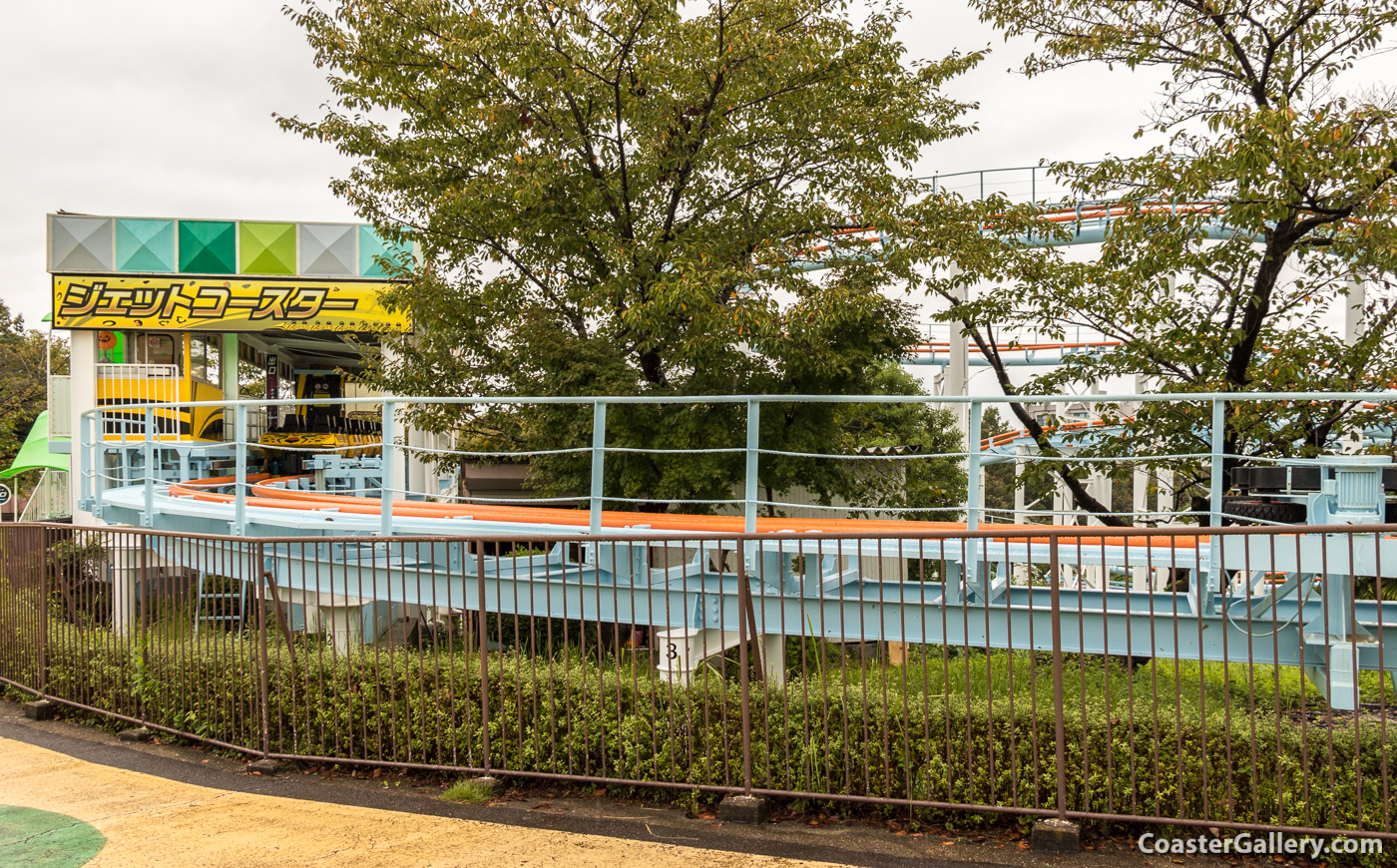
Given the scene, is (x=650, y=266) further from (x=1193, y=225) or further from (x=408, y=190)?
Result: (x=1193, y=225)

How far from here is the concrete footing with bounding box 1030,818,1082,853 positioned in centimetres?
443

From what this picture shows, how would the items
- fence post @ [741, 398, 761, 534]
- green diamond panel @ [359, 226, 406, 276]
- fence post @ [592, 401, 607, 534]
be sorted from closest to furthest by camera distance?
fence post @ [741, 398, 761, 534] → fence post @ [592, 401, 607, 534] → green diamond panel @ [359, 226, 406, 276]

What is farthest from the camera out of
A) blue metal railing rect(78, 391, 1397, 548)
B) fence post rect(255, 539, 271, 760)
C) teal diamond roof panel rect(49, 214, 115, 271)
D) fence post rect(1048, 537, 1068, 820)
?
teal diamond roof panel rect(49, 214, 115, 271)

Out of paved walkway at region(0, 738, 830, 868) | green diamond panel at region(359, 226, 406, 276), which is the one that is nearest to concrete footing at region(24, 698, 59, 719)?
paved walkway at region(0, 738, 830, 868)

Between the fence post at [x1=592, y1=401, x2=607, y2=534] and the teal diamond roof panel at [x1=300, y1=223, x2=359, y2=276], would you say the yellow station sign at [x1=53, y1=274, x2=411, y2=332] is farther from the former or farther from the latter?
the fence post at [x1=592, y1=401, x2=607, y2=534]

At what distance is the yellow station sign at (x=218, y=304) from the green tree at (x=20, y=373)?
12.7 metres

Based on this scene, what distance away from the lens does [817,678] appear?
596cm

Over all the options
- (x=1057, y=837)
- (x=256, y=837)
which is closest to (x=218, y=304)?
(x=256, y=837)

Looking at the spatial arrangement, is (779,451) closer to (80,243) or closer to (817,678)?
(817,678)

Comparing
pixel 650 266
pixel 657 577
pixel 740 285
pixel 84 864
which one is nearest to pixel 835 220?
pixel 740 285

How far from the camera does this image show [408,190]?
11734mm

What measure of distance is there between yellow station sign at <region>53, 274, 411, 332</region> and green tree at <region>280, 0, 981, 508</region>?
31.3ft

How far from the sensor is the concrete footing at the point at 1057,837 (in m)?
4.43

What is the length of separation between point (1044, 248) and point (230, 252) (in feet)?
56.1
